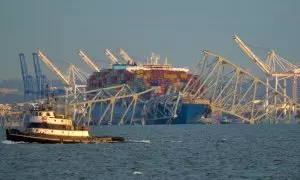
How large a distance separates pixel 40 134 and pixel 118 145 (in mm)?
10194

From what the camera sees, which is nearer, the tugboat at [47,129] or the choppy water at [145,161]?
the choppy water at [145,161]

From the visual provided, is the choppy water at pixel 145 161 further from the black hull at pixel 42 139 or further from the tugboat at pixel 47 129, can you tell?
the tugboat at pixel 47 129

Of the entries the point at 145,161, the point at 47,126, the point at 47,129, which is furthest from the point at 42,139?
the point at 145,161

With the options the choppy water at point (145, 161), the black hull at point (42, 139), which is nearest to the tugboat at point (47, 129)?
the black hull at point (42, 139)

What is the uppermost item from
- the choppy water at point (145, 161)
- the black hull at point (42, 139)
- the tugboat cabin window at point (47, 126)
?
the tugboat cabin window at point (47, 126)

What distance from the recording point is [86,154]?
85.9m

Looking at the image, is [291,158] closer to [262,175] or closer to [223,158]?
[223,158]

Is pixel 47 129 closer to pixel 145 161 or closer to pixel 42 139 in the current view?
pixel 42 139

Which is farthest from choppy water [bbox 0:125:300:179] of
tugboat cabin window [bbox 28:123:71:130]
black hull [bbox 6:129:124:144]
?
tugboat cabin window [bbox 28:123:71:130]

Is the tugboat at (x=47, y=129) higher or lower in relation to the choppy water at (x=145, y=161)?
higher

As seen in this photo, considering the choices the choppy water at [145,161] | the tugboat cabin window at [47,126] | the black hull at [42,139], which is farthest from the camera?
the black hull at [42,139]

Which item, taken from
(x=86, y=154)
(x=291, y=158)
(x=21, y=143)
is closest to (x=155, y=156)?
(x=86, y=154)

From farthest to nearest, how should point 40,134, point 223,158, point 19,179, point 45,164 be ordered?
point 40,134, point 223,158, point 45,164, point 19,179

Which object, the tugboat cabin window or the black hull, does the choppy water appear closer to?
the black hull
